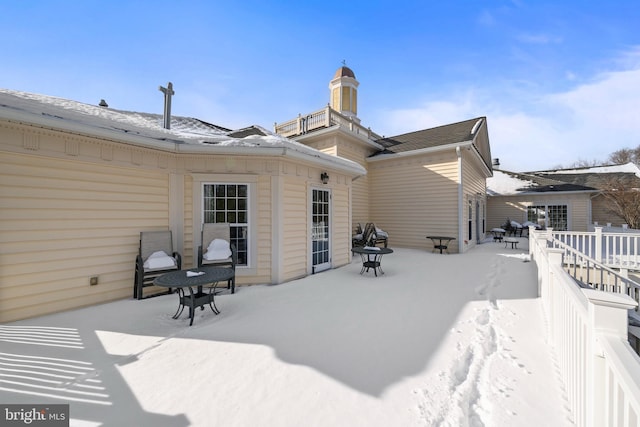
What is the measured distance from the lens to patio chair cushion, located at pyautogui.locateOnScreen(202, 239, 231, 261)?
4.73m

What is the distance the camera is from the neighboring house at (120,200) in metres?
3.54

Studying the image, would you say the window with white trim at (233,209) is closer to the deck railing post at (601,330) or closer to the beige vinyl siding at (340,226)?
the beige vinyl siding at (340,226)

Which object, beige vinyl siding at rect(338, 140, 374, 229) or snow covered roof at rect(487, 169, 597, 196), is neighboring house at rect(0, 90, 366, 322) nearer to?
beige vinyl siding at rect(338, 140, 374, 229)

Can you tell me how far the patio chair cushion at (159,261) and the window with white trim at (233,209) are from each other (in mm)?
953

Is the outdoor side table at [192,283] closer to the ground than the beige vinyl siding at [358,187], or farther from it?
closer to the ground

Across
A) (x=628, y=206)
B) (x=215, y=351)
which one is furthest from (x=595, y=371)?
(x=628, y=206)

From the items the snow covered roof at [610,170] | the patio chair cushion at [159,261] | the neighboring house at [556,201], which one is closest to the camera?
the patio chair cushion at [159,261]

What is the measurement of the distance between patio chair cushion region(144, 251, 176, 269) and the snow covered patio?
Answer: 606mm

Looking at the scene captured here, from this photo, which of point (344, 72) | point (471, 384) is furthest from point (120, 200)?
point (344, 72)

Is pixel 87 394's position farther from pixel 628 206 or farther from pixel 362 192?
pixel 628 206

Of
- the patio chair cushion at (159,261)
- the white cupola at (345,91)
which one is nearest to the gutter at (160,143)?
the patio chair cushion at (159,261)

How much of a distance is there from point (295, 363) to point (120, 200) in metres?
4.08

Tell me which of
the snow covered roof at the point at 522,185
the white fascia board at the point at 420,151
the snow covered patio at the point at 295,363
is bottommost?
the snow covered patio at the point at 295,363

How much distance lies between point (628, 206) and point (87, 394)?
1995 cm
